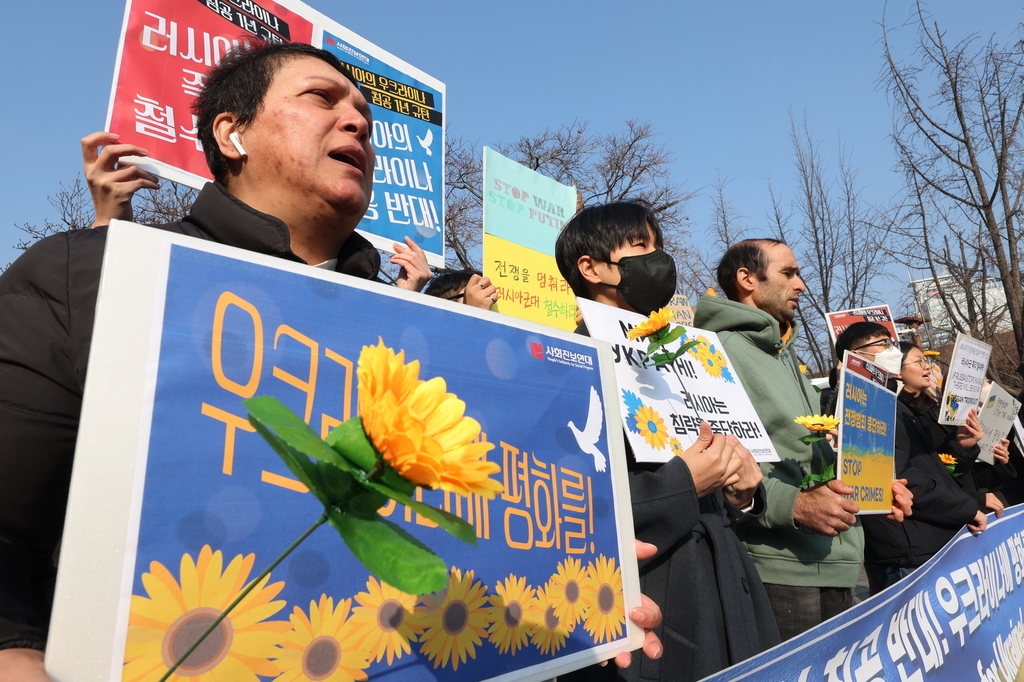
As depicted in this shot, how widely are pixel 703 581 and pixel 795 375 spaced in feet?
4.94

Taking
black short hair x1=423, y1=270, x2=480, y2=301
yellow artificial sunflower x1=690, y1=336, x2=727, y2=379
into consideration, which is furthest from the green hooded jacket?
black short hair x1=423, y1=270, x2=480, y2=301

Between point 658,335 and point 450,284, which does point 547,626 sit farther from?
point 450,284

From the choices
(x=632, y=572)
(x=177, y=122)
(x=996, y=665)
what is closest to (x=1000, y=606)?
(x=996, y=665)

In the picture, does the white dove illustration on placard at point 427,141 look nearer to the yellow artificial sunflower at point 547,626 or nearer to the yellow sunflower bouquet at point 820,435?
the yellow sunflower bouquet at point 820,435

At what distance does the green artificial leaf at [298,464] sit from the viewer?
23.8 inches

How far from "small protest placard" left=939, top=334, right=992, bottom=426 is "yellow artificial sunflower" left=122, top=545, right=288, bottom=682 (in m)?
4.16

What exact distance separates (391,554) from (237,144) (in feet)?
3.96

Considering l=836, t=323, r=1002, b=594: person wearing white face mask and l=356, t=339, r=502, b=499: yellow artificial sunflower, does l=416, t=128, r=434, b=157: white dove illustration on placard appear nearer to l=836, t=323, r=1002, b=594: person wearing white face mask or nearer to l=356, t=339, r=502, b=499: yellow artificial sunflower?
l=836, t=323, r=1002, b=594: person wearing white face mask

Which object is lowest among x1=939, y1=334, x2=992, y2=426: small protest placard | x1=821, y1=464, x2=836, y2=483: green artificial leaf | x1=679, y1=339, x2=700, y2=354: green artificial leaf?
x1=821, y1=464, x2=836, y2=483: green artificial leaf

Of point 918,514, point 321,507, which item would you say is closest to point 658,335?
point 321,507

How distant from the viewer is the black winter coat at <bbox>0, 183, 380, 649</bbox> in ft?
2.98

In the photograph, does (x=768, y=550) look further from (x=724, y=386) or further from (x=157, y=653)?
(x=157, y=653)

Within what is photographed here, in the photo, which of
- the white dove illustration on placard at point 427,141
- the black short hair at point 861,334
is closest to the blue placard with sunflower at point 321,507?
the white dove illustration on placard at point 427,141

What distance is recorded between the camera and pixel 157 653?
710 millimetres
